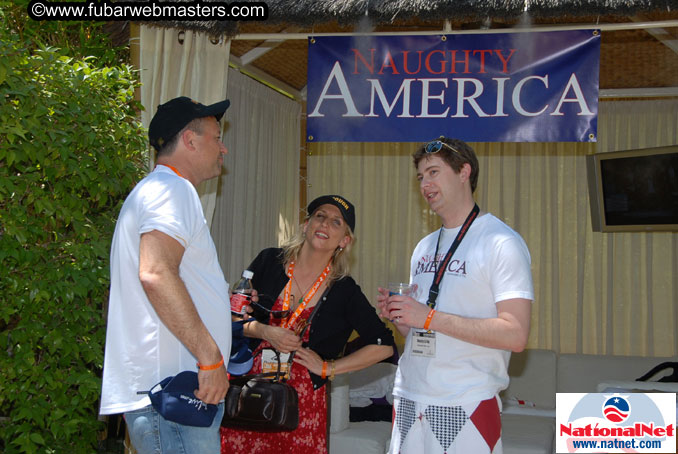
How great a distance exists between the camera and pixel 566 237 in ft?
24.2

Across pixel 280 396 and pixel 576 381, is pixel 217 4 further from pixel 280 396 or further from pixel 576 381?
pixel 576 381

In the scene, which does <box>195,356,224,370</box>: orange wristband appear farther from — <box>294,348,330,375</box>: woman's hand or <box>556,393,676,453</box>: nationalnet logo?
<box>556,393,676,453</box>: nationalnet logo

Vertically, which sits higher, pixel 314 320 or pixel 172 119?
pixel 172 119

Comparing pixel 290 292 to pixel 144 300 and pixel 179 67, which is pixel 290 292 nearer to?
pixel 144 300

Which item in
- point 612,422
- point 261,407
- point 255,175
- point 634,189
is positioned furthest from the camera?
point 634,189

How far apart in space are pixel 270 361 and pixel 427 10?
223 cm

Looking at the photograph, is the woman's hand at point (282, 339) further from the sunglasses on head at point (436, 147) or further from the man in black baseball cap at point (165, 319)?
the sunglasses on head at point (436, 147)

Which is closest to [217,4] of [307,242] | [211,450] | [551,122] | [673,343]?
[307,242]

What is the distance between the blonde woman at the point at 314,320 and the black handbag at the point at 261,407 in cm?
22

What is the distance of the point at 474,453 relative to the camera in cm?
230

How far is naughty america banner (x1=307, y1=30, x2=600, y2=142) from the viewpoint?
4.25m

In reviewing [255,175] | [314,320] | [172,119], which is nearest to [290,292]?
[314,320]

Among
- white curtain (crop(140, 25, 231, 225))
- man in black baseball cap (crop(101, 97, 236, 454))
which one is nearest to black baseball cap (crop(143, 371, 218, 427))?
man in black baseball cap (crop(101, 97, 236, 454))

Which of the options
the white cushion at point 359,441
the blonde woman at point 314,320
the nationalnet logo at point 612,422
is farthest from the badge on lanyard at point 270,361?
the white cushion at point 359,441
